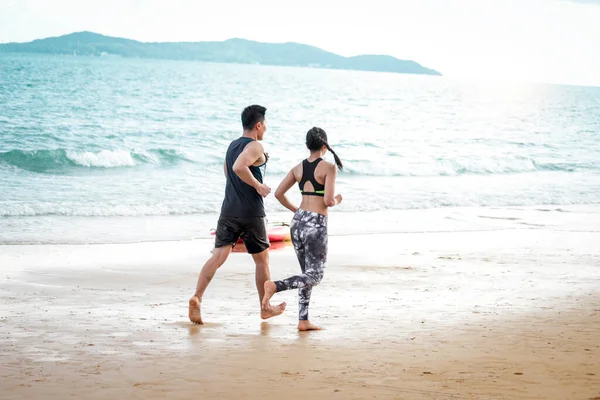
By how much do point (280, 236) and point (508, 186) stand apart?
39.2 feet

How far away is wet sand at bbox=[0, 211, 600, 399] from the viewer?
471 centimetres

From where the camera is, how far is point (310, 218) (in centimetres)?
615

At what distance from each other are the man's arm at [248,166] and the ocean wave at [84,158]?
16971 mm

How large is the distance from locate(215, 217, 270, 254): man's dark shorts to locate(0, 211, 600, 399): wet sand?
0.61 m

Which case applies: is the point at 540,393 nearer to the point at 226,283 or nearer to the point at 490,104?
the point at 226,283

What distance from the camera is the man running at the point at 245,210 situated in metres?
6.31

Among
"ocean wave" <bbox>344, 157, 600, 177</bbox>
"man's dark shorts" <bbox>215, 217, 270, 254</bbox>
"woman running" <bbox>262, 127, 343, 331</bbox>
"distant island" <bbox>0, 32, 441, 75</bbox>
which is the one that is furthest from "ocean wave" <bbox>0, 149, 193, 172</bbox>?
"distant island" <bbox>0, 32, 441, 75</bbox>

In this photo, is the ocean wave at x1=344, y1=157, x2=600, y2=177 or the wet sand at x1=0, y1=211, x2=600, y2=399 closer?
the wet sand at x1=0, y1=211, x2=600, y2=399

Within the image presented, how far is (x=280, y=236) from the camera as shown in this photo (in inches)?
434

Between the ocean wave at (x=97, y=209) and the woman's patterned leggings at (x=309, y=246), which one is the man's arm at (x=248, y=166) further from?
the ocean wave at (x=97, y=209)

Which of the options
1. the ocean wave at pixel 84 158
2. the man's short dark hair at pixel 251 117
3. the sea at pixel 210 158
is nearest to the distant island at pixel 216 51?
the sea at pixel 210 158

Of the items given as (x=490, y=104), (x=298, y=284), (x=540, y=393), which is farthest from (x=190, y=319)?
(x=490, y=104)

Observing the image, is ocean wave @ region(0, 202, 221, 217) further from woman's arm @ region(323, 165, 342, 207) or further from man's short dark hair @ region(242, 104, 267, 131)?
woman's arm @ region(323, 165, 342, 207)

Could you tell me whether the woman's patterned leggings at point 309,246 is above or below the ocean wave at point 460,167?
above
